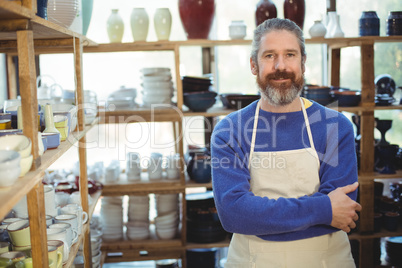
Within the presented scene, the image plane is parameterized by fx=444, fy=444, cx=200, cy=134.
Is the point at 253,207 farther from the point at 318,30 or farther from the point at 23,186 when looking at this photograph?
the point at 318,30

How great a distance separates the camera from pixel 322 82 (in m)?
3.63

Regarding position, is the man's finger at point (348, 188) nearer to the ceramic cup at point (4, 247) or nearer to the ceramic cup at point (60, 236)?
the ceramic cup at point (60, 236)

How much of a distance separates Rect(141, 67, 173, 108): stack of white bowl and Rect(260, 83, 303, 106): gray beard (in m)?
1.23

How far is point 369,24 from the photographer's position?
304cm

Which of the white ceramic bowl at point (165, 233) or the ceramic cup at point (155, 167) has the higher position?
the ceramic cup at point (155, 167)

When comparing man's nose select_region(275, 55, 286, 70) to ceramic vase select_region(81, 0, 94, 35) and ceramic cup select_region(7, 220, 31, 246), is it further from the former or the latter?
ceramic vase select_region(81, 0, 94, 35)

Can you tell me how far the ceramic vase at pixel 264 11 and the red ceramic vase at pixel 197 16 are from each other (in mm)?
303

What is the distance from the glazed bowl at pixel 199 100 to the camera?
292cm

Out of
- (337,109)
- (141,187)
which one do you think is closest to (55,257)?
(141,187)

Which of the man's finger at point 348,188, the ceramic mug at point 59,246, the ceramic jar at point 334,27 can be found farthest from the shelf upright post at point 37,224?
the ceramic jar at point 334,27

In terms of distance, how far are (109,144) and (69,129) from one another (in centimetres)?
156

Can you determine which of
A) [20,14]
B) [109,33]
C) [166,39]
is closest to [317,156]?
[20,14]

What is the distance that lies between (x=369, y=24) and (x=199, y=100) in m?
1.28

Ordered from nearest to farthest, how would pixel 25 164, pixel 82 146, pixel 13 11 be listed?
pixel 13 11 → pixel 25 164 → pixel 82 146
